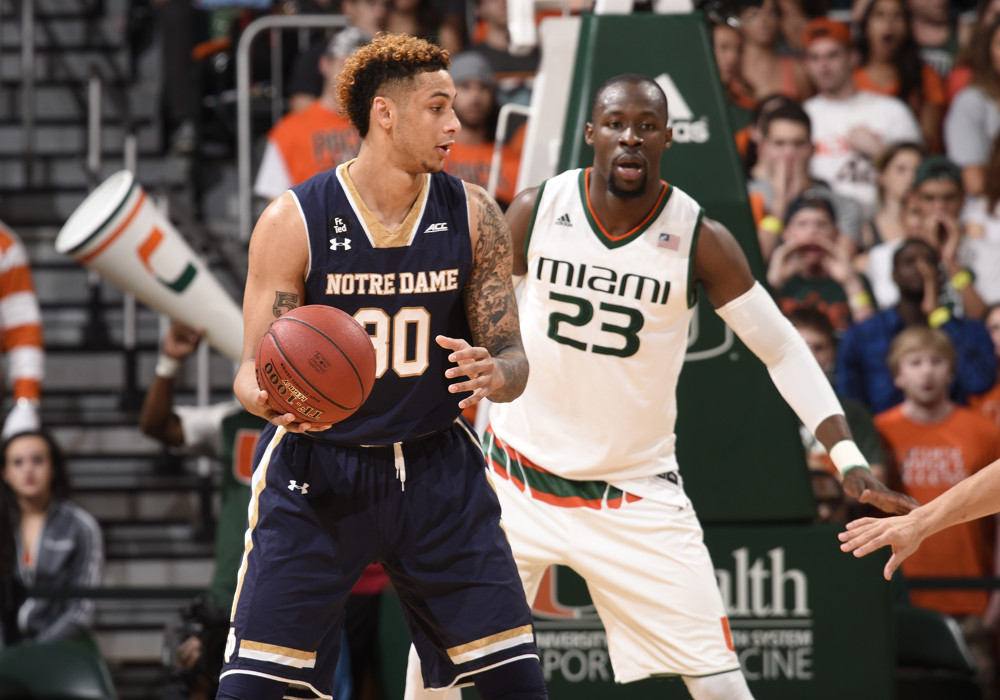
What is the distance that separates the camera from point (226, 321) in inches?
231

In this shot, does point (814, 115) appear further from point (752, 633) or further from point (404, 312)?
point (404, 312)

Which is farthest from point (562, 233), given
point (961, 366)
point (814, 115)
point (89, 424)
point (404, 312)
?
point (89, 424)

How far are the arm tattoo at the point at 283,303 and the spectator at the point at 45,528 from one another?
329 cm

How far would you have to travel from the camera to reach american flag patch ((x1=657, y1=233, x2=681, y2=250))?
402 centimetres

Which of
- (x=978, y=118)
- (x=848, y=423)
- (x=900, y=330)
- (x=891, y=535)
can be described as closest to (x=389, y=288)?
(x=891, y=535)

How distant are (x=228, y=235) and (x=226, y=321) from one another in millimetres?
1827

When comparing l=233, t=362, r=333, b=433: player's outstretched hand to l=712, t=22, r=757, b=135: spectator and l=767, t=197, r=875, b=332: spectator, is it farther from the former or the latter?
l=712, t=22, r=757, b=135: spectator

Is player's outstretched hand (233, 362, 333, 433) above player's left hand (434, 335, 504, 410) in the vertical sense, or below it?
below

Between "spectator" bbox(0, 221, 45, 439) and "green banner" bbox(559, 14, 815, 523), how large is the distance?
3187 mm

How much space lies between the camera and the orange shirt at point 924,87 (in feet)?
24.5

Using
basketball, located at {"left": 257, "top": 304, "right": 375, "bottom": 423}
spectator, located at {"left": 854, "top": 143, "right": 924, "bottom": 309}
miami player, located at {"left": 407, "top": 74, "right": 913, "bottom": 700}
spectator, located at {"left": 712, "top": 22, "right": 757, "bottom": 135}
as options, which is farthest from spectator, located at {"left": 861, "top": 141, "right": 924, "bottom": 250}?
basketball, located at {"left": 257, "top": 304, "right": 375, "bottom": 423}

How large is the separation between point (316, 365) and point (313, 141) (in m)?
4.20

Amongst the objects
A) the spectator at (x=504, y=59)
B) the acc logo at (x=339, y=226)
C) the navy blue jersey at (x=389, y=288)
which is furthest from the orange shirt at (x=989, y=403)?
the acc logo at (x=339, y=226)

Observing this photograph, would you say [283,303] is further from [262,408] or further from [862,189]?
[862,189]
